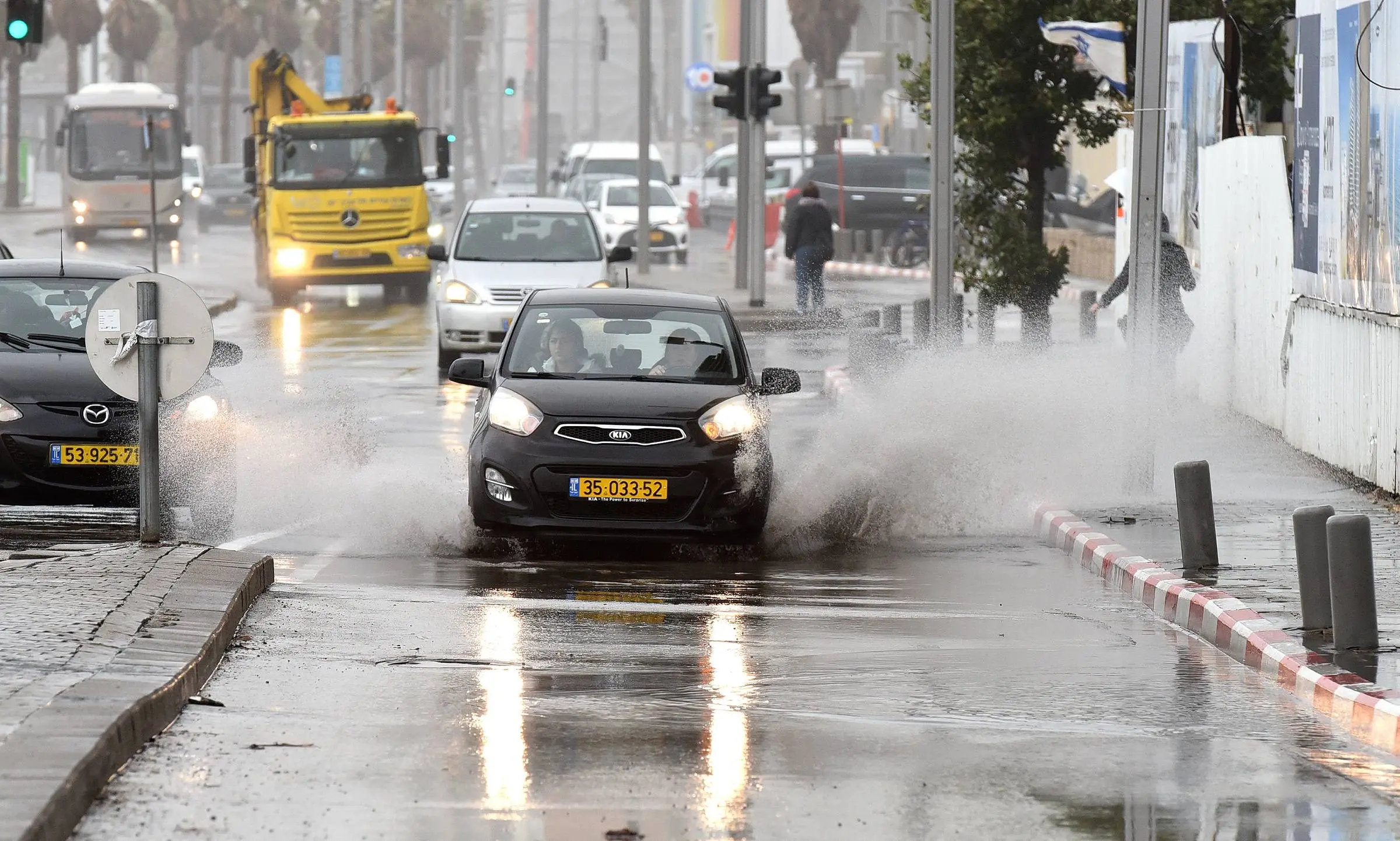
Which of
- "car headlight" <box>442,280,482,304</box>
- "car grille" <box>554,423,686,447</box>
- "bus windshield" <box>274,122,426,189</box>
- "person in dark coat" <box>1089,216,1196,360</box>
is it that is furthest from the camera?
"bus windshield" <box>274,122,426,189</box>

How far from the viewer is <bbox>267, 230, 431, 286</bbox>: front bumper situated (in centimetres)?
3550

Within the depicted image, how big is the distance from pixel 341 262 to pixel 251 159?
273 centimetres

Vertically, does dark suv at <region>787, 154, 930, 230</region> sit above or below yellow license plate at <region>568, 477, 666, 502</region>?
Result: above

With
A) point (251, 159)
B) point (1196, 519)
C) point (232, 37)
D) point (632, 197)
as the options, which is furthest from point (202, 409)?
point (232, 37)

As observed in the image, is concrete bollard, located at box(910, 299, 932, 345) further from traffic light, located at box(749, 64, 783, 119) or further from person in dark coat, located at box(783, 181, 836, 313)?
traffic light, located at box(749, 64, 783, 119)

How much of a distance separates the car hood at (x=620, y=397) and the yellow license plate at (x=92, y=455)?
2.05m

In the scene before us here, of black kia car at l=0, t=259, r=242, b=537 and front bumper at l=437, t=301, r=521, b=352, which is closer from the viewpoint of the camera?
black kia car at l=0, t=259, r=242, b=537

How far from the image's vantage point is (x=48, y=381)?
12992mm

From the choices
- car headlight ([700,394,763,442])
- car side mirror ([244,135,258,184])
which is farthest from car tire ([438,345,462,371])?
car headlight ([700,394,763,442])

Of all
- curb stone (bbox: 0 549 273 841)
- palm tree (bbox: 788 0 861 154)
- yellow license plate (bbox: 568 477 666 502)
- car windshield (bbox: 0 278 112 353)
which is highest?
palm tree (bbox: 788 0 861 154)

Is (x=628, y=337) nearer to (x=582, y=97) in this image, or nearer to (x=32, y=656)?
(x=32, y=656)

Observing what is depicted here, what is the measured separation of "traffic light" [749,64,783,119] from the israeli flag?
12789 mm

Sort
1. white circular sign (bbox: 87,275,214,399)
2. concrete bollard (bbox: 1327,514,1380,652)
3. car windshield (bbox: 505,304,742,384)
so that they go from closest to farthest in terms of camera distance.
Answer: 1. concrete bollard (bbox: 1327,514,1380,652)
2. white circular sign (bbox: 87,275,214,399)
3. car windshield (bbox: 505,304,742,384)

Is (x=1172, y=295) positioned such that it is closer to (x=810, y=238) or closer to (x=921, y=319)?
(x=921, y=319)
